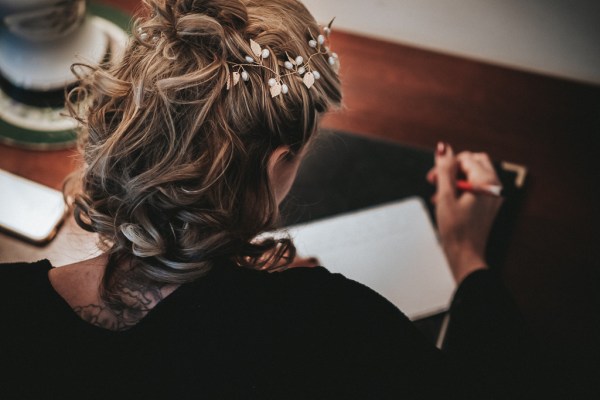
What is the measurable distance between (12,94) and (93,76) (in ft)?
1.40

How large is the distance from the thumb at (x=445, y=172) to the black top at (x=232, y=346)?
0.34 m

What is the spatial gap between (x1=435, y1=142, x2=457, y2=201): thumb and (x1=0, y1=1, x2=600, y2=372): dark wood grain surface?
0.05 m

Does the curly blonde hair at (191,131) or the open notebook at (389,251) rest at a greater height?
the curly blonde hair at (191,131)

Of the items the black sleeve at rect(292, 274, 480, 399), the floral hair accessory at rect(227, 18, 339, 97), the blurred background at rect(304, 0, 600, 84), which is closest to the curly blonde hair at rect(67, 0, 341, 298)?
the floral hair accessory at rect(227, 18, 339, 97)

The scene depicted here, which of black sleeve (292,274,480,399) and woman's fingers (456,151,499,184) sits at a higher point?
woman's fingers (456,151,499,184)

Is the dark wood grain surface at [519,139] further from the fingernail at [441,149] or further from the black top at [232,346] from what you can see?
the black top at [232,346]

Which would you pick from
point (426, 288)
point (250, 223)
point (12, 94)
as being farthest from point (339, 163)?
point (12, 94)

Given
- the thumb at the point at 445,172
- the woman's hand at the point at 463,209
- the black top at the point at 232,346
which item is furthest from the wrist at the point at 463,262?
the black top at the point at 232,346

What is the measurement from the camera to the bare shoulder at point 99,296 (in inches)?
23.6

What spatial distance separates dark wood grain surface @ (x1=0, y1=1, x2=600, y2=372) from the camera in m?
0.90

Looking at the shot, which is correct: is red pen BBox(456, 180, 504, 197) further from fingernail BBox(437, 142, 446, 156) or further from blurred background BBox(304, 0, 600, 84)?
blurred background BBox(304, 0, 600, 84)

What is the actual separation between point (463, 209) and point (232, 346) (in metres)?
0.52

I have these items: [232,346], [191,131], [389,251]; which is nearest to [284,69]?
[191,131]

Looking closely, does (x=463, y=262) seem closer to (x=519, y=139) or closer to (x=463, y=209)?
(x=463, y=209)
